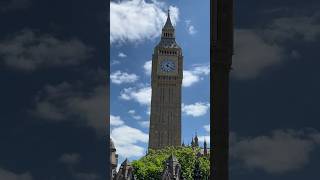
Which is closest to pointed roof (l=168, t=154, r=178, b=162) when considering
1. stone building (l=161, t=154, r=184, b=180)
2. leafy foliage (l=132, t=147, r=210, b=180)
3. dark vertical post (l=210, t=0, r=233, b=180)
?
stone building (l=161, t=154, r=184, b=180)

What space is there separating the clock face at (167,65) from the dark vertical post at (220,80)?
91.3 metres

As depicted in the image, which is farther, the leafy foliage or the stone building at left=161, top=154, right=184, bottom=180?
the stone building at left=161, top=154, right=184, bottom=180

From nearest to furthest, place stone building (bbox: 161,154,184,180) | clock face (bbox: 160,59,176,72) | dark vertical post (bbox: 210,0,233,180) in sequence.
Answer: dark vertical post (bbox: 210,0,233,180) → stone building (bbox: 161,154,184,180) → clock face (bbox: 160,59,176,72)

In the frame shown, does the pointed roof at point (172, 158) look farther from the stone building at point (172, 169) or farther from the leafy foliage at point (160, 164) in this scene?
the leafy foliage at point (160, 164)

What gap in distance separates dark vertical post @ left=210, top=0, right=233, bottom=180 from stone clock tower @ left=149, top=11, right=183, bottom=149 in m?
84.4

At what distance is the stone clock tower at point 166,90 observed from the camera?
298 feet

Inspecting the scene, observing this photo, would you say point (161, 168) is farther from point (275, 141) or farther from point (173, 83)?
point (173, 83)

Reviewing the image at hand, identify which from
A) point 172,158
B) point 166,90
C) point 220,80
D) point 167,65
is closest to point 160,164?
point 172,158

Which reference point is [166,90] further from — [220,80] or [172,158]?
[220,80]

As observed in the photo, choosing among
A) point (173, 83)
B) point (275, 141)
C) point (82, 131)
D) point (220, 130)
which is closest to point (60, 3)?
point (82, 131)

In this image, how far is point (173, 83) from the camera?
94938mm

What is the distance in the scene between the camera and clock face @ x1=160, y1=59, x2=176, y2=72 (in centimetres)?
9731

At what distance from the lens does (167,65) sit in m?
98.2

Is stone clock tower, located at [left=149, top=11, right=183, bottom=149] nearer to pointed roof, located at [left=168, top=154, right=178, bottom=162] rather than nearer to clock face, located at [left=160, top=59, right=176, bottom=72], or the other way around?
clock face, located at [left=160, top=59, right=176, bottom=72]
